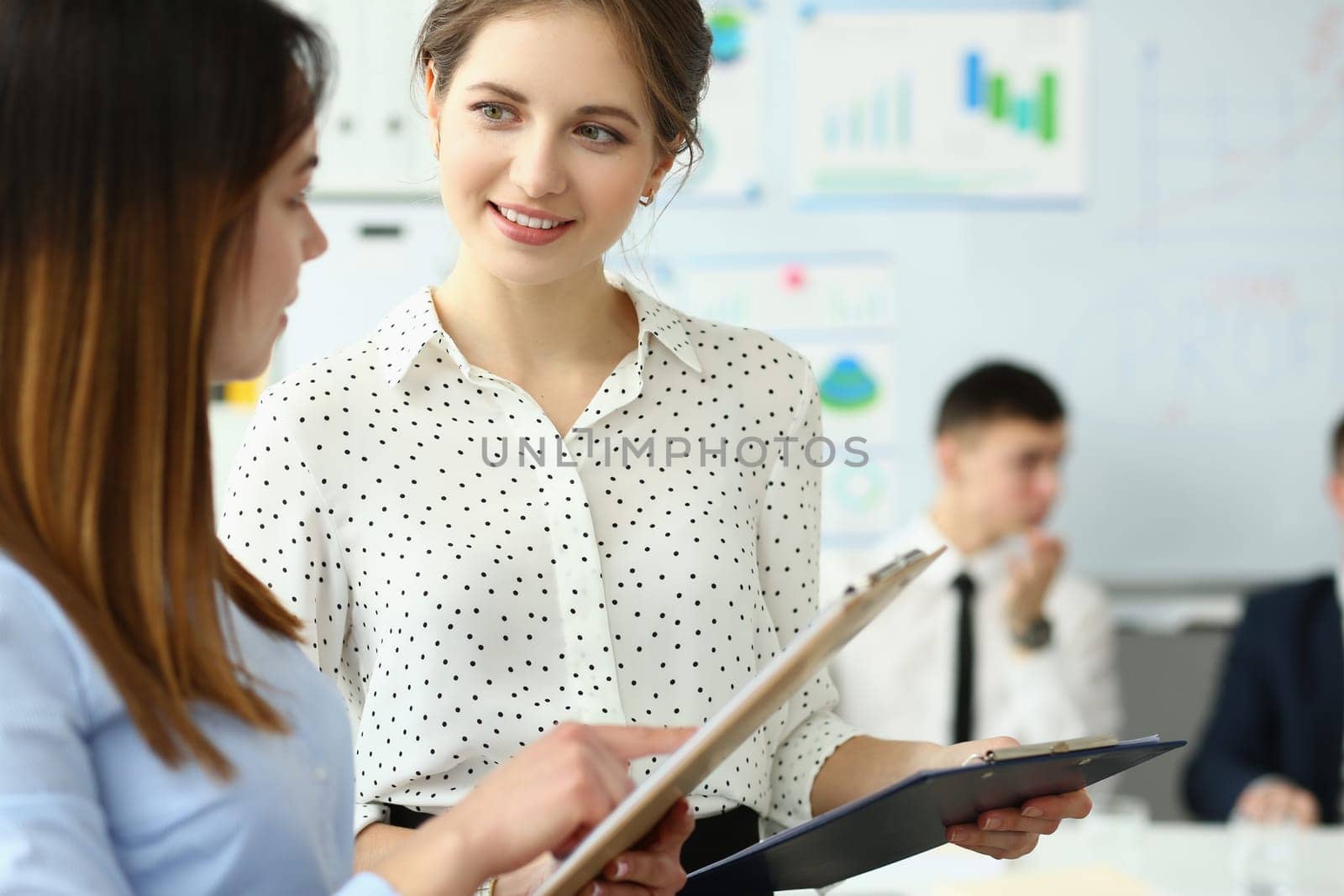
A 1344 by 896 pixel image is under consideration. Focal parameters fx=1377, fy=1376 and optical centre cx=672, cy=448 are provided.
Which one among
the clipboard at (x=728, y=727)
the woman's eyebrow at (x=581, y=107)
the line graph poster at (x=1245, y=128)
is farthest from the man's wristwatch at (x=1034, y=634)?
the clipboard at (x=728, y=727)

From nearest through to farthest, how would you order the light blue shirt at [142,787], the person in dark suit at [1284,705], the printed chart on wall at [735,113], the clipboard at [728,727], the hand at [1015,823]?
the light blue shirt at [142,787], the clipboard at [728,727], the hand at [1015,823], the person in dark suit at [1284,705], the printed chart on wall at [735,113]

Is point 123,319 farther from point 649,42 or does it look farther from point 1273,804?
point 1273,804

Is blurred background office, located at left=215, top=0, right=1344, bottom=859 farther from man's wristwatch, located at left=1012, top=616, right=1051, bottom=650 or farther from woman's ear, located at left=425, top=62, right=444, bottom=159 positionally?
woman's ear, located at left=425, top=62, right=444, bottom=159

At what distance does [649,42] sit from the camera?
52.3 inches

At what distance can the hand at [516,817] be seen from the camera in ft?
2.86

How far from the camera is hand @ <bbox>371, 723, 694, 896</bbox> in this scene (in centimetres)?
87

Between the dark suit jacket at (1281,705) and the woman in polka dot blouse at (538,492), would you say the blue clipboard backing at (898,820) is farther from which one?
the dark suit jacket at (1281,705)

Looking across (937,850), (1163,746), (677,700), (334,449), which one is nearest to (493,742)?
(677,700)

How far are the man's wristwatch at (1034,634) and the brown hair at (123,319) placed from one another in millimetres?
2606

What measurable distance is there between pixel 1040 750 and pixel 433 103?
0.86 m

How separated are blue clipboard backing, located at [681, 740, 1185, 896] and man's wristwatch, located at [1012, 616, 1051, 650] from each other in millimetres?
2000

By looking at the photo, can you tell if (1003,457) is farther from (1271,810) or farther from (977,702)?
(1271,810)

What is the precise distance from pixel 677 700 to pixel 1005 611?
2.08 m

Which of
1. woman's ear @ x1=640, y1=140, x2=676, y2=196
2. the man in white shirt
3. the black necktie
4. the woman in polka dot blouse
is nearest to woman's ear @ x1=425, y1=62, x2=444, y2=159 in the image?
the woman in polka dot blouse
